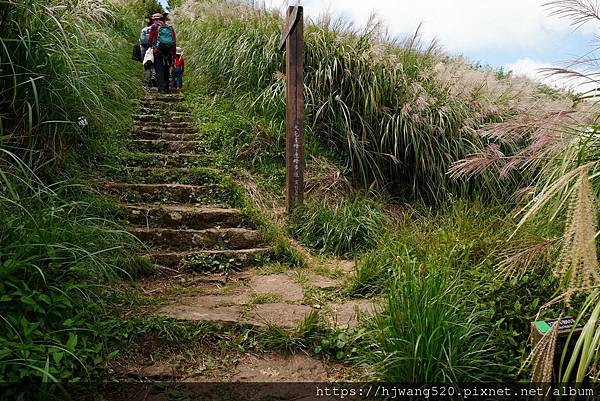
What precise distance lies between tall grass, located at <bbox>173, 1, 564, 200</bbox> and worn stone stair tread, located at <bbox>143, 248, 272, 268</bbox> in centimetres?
194

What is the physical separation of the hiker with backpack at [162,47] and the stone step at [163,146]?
2245 mm

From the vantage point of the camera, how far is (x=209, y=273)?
3293mm

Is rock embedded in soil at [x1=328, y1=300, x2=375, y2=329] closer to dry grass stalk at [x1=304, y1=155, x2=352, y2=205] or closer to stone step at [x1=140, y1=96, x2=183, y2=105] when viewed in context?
dry grass stalk at [x1=304, y1=155, x2=352, y2=205]

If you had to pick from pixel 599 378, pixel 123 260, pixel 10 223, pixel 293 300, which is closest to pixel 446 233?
pixel 293 300

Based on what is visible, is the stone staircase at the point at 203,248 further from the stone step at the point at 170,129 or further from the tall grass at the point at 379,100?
the tall grass at the point at 379,100

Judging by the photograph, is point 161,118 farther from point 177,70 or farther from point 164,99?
point 177,70

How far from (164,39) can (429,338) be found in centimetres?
611

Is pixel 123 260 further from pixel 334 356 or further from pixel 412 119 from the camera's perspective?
pixel 412 119

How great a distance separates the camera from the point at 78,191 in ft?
10.7

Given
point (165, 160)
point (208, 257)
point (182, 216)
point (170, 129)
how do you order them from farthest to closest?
point (170, 129) < point (165, 160) < point (182, 216) < point (208, 257)

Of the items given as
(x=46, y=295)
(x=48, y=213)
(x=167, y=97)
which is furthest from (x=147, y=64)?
(x=46, y=295)

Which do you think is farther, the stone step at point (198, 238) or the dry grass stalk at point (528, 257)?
the stone step at point (198, 238)

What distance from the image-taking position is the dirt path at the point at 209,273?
220 centimetres

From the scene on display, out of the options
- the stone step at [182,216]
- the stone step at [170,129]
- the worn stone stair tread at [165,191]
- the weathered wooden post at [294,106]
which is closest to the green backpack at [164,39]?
the stone step at [170,129]
